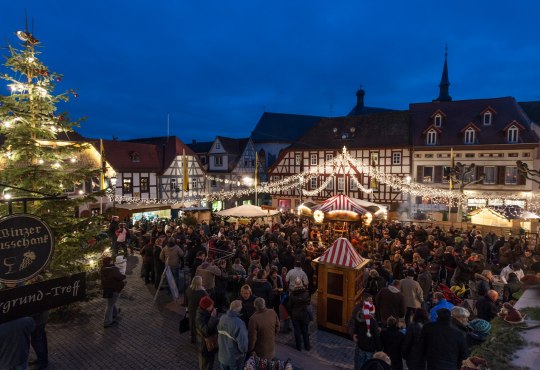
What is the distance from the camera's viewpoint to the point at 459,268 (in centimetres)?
1027

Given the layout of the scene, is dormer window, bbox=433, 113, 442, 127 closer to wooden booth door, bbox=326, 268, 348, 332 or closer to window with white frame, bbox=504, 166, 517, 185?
window with white frame, bbox=504, 166, 517, 185

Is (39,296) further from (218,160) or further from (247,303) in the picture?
(218,160)

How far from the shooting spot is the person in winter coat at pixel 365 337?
20.0ft

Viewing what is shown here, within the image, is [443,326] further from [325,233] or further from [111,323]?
[325,233]

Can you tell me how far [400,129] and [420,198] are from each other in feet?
22.1

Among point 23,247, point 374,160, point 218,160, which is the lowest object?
point 23,247

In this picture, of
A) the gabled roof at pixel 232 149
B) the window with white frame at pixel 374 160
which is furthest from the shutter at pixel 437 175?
the gabled roof at pixel 232 149

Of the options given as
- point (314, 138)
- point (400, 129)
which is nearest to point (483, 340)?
point (400, 129)

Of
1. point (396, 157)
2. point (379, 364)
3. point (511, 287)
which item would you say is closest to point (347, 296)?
point (379, 364)

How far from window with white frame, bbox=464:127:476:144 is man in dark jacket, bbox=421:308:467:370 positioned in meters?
27.5

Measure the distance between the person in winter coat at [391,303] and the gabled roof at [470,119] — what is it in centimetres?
2534

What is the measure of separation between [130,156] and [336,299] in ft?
87.5

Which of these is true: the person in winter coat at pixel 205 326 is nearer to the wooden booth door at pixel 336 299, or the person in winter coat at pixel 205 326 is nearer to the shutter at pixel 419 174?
the wooden booth door at pixel 336 299

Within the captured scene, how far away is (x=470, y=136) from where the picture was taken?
93.2ft
